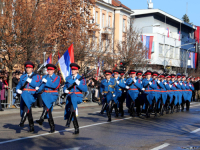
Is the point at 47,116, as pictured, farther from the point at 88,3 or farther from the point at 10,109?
the point at 88,3

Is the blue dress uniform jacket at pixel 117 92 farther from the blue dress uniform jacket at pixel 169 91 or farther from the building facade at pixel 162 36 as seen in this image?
the building facade at pixel 162 36

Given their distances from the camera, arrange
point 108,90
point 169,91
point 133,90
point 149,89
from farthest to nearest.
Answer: point 169,91
point 149,89
point 133,90
point 108,90

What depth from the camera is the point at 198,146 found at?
29.7 ft

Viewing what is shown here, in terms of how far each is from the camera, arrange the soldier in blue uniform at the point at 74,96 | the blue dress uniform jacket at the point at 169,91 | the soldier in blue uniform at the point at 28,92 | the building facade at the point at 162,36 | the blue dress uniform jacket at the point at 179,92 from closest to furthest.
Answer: the soldier in blue uniform at the point at 28,92, the soldier in blue uniform at the point at 74,96, the blue dress uniform jacket at the point at 169,91, the blue dress uniform jacket at the point at 179,92, the building facade at the point at 162,36

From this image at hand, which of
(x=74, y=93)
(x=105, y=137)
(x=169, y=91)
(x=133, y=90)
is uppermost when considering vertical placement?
(x=74, y=93)

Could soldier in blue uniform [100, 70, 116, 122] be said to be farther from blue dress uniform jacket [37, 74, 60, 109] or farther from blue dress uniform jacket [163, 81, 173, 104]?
blue dress uniform jacket [163, 81, 173, 104]

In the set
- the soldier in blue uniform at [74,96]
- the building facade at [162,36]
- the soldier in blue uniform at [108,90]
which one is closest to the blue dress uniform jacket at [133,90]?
the soldier in blue uniform at [108,90]

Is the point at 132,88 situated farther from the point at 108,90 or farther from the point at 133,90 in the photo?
the point at 108,90

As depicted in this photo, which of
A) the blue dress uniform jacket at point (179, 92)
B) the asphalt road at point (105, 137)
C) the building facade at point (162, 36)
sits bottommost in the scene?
the asphalt road at point (105, 137)

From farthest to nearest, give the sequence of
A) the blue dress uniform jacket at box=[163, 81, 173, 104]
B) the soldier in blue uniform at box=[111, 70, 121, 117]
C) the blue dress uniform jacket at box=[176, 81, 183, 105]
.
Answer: the blue dress uniform jacket at box=[176, 81, 183, 105]
the blue dress uniform jacket at box=[163, 81, 173, 104]
the soldier in blue uniform at box=[111, 70, 121, 117]

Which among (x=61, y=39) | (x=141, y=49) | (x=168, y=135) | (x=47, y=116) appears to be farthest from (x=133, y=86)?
Answer: (x=141, y=49)

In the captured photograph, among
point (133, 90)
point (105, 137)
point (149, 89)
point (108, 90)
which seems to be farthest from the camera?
point (149, 89)

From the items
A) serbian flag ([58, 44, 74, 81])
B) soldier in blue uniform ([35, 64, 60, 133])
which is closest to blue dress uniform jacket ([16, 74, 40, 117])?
soldier in blue uniform ([35, 64, 60, 133])

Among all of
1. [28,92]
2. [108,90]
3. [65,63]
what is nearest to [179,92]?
[65,63]
